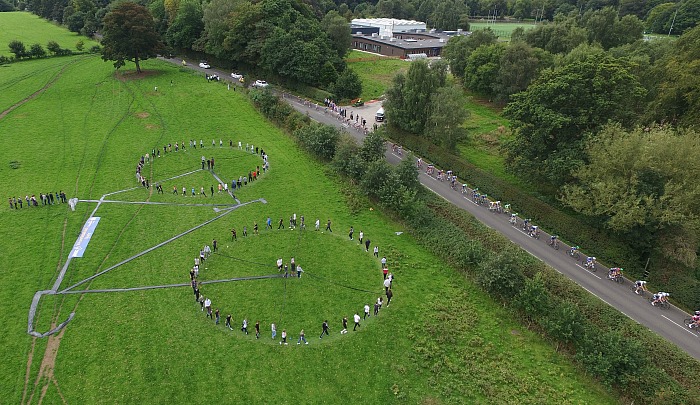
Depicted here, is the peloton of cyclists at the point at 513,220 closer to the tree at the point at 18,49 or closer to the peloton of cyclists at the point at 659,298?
the peloton of cyclists at the point at 659,298

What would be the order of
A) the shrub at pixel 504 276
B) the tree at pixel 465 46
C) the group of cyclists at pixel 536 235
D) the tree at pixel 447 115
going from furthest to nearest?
1. the tree at pixel 465 46
2. the tree at pixel 447 115
3. the group of cyclists at pixel 536 235
4. the shrub at pixel 504 276

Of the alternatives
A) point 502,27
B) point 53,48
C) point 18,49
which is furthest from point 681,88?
point 502,27

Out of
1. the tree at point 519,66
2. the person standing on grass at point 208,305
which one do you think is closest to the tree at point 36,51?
the tree at point 519,66

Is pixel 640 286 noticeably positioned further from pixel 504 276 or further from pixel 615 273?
pixel 504 276

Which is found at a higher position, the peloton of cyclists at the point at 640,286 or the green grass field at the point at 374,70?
the green grass field at the point at 374,70

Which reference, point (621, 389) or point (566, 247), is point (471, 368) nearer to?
point (621, 389)

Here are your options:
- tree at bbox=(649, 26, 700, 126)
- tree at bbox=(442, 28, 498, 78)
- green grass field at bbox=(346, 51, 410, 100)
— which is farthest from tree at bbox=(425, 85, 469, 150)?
tree at bbox=(442, 28, 498, 78)

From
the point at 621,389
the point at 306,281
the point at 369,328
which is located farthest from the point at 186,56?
the point at 621,389
